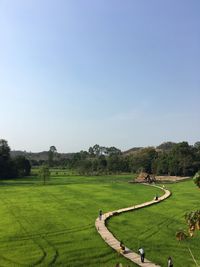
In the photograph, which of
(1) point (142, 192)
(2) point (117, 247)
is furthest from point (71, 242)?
(1) point (142, 192)

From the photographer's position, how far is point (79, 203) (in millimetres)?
74375

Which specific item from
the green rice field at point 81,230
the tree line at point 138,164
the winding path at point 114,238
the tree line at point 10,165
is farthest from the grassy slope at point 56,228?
the tree line at point 138,164

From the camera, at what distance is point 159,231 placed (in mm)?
51031

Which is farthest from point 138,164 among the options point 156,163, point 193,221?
point 193,221

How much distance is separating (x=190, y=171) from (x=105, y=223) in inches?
3970

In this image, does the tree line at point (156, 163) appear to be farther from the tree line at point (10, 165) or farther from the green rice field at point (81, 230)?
the green rice field at point (81, 230)

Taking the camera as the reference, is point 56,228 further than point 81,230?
Yes

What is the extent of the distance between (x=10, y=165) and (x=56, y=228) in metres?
103

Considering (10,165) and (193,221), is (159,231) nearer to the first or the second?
(193,221)

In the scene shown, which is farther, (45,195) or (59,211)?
(45,195)

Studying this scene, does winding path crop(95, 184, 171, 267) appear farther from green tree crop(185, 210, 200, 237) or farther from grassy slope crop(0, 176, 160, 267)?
green tree crop(185, 210, 200, 237)

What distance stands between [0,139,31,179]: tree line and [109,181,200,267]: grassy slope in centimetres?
8583

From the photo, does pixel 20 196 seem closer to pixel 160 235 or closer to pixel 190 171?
pixel 160 235

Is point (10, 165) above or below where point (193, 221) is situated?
above
